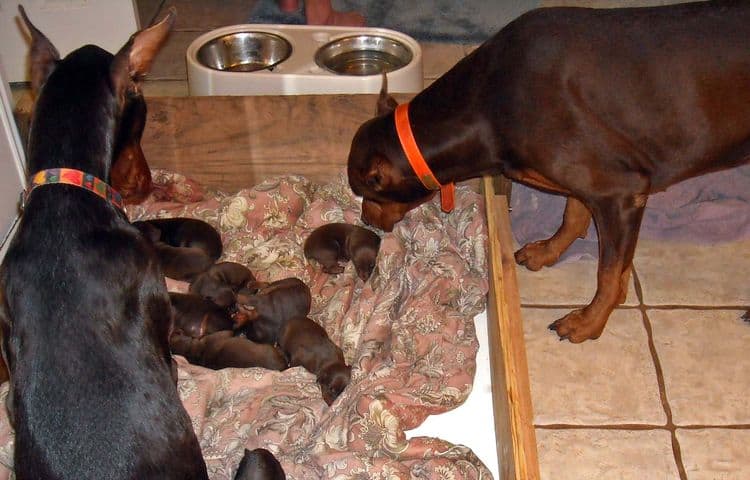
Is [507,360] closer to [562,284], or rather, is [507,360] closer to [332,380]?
[332,380]

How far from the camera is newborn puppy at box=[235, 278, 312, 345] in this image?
111 inches

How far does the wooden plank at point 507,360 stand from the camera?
2121 mm

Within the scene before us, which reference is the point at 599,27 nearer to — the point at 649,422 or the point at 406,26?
the point at 649,422

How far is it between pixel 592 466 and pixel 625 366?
476 mm

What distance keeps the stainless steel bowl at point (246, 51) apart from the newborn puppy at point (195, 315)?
1679 millimetres

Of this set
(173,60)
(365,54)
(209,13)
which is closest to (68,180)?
(365,54)

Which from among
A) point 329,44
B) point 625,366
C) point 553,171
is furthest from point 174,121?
point 625,366

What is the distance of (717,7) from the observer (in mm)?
2592

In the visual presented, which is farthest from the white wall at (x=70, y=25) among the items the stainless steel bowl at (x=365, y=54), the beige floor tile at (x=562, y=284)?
the beige floor tile at (x=562, y=284)

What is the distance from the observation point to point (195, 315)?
273 cm

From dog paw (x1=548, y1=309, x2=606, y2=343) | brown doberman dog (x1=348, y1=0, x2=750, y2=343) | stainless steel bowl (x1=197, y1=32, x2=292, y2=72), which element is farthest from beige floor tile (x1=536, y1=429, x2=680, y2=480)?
stainless steel bowl (x1=197, y1=32, x2=292, y2=72)

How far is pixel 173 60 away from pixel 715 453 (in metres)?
3.67

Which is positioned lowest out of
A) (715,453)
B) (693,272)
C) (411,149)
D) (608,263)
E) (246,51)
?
(715,453)

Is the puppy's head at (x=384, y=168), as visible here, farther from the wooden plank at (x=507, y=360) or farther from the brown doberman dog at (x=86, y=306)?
the brown doberman dog at (x=86, y=306)
